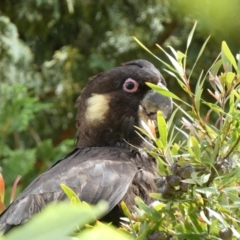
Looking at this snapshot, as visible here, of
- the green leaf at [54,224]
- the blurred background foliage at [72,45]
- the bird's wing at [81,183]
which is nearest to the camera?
the green leaf at [54,224]

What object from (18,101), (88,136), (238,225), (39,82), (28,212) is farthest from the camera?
(39,82)

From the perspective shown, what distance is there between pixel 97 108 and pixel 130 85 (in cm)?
13

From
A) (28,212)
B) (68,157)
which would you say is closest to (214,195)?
(28,212)

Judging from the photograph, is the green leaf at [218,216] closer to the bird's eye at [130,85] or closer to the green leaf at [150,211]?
the green leaf at [150,211]

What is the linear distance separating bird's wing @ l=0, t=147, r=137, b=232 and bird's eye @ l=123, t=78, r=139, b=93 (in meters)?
0.29

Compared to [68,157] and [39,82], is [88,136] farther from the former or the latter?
[39,82]

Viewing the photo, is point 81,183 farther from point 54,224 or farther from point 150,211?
point 54,224

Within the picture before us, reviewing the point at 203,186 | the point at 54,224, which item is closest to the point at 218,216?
the point at 203,186

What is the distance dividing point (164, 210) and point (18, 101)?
1828mm

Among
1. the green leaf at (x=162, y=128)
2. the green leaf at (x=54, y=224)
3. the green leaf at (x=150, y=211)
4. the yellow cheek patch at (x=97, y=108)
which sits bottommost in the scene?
the yellow cheek patch at (x=97, y=108)

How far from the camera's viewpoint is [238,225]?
718 millimetres

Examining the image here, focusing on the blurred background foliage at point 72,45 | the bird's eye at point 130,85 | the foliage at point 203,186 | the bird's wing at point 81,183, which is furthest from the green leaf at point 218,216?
the blurred background foliage at point 72,45

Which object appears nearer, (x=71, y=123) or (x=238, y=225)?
(x=238, y=225)

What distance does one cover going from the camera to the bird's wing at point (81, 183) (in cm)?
141
